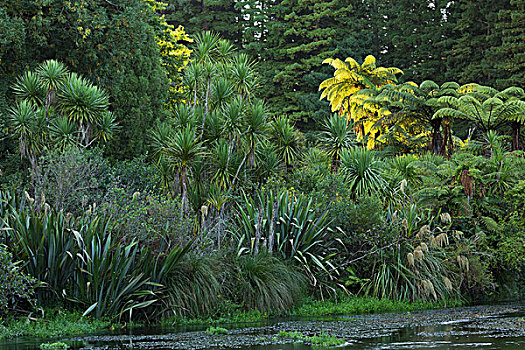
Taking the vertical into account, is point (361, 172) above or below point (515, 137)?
below

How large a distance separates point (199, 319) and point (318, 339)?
11.0 feet

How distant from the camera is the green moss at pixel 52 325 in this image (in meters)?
10.7

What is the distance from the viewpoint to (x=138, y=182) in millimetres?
18516

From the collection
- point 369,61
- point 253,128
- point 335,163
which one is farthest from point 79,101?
point 369,61

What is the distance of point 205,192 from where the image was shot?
16.9 meters

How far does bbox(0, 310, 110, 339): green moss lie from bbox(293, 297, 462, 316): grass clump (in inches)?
166

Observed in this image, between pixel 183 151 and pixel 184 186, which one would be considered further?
pixel 183 151

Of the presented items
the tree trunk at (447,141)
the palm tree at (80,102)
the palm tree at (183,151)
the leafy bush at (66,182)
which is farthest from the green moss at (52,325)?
the tree trunk at (447,141)

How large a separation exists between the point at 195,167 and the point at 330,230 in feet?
12.8

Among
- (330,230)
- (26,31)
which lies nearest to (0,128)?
(26,31)

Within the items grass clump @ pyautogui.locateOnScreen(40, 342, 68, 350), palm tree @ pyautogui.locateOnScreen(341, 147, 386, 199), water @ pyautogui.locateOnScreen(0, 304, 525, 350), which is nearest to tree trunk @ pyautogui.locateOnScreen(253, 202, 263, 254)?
water @ pyautogui.locateOnScreen(0, 304, 525, 350)

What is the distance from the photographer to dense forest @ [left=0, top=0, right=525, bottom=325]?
12.0 meters

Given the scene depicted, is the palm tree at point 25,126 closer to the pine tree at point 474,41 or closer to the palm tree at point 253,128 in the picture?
the palm tree at point 253,128

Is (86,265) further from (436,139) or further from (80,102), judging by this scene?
(436,139)
